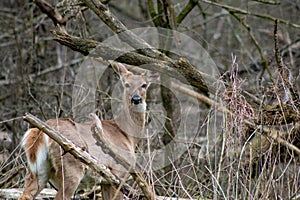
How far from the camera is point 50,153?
15.6 feet

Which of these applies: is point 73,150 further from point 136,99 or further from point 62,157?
point 136,99

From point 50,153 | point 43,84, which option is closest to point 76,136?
point 50,153

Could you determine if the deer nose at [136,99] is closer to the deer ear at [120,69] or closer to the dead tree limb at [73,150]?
the deer ear at [120,69]

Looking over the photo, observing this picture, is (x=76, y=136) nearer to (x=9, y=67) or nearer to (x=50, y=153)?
(x=50, y=153)

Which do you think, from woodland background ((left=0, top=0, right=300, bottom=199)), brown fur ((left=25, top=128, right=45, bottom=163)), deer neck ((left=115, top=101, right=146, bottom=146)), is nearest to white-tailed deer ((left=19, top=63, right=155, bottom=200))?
brown fur ((left=25, top=128, right=45, bottom=163))

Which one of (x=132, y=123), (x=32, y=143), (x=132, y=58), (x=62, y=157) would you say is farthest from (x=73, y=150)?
(x=132, y=123)

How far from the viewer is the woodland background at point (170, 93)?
4.84 m

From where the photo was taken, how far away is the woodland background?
15.9 ft

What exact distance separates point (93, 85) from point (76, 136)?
2.93 m

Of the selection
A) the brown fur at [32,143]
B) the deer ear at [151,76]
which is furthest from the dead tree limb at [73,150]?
the deer ear at [151,76]

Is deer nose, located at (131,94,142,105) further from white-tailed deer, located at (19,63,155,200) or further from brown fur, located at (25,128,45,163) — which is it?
brown fur, located at (25,128,45,163)

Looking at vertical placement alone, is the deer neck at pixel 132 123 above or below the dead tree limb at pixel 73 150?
below

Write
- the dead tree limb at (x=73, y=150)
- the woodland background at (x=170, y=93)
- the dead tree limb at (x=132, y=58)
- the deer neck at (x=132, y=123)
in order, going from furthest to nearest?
the deer neck at (x=132, y=123)
the woodland background at (x=170, y=93)
the dead tree limb at (x=132, y=58)
the dead tree limb at (x=73, y=150)

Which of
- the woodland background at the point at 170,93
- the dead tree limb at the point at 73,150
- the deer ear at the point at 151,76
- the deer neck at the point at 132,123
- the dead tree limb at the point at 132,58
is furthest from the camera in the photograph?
the deer ear at the point at 151,76
